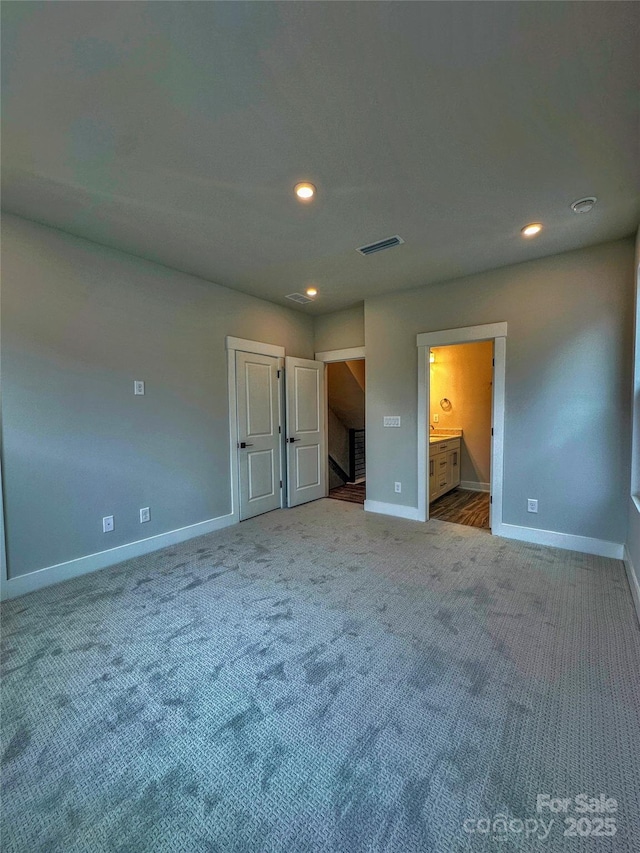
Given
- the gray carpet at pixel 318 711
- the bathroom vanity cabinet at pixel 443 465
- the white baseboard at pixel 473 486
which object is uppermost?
the bathroom vanity cabinet at pixel 443 465

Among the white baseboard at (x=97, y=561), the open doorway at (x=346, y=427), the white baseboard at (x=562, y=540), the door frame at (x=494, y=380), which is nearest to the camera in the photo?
the white baseboard at (x=97, y=561)

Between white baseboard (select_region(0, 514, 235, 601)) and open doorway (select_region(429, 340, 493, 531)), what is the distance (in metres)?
3.37

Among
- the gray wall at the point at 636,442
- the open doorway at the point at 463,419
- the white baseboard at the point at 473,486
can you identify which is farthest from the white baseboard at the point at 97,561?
the white baseboard at the point at 473,486

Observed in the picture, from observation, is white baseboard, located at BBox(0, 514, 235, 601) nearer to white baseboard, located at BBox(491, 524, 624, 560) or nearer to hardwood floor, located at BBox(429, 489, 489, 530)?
hardwood floor, located at BBox(429, 489, 489, 530)

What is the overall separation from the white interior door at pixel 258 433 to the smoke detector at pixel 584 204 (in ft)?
10.6

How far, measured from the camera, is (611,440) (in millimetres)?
2877

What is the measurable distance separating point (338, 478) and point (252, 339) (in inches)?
131

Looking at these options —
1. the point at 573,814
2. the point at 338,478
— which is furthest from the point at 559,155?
the point at 338,478

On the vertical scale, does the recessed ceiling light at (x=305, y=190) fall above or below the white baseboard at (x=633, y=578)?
above

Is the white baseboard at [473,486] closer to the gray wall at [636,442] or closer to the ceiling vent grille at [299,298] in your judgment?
the gray wall at [636,442]

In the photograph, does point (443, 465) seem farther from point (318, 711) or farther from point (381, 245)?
point (318, 711)

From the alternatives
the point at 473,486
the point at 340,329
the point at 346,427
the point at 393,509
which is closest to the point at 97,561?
the point at 393,509

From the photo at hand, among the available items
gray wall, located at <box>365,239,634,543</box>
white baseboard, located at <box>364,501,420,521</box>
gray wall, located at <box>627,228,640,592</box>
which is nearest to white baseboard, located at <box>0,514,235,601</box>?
white baseboard, located at <box>364,501,420,521</box>

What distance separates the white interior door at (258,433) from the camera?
13.1ft
